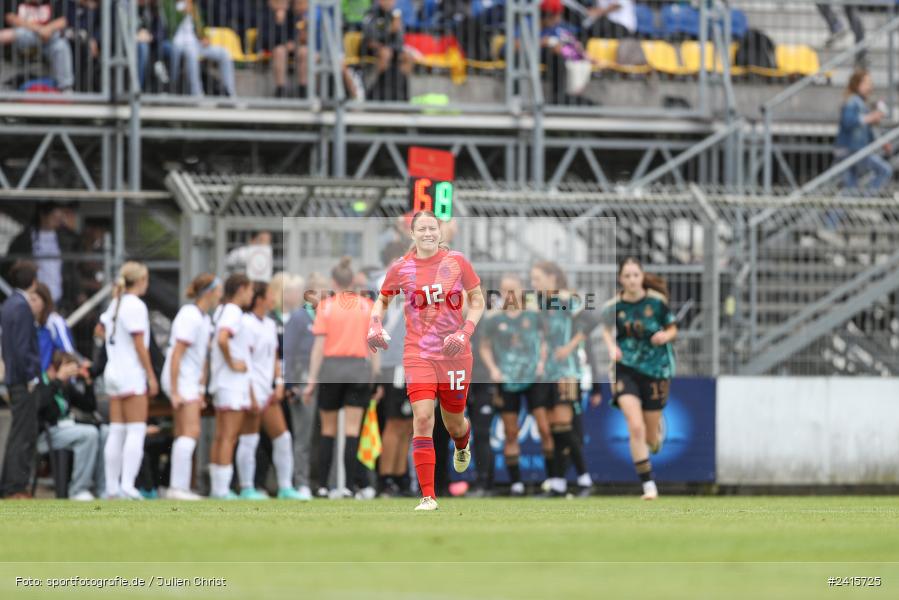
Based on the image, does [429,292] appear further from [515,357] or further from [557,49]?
[557,49]

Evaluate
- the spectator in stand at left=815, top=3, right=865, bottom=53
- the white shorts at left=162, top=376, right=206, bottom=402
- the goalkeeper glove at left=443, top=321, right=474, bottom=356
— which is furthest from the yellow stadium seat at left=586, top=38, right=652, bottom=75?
the goalkeeper glove at left=443, top=321, right=474, bottom=356

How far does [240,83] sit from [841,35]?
8433 millimetres

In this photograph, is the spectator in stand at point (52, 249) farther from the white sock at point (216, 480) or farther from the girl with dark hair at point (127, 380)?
the white sock at point (216, 480)

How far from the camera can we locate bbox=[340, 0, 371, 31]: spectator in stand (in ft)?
80.9

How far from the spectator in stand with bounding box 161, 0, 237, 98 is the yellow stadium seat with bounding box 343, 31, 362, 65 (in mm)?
1561

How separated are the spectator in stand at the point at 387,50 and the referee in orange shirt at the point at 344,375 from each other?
20.9 feet

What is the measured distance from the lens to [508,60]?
24812 millimetres

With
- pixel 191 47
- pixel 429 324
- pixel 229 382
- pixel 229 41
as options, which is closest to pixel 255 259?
pixel 229 382

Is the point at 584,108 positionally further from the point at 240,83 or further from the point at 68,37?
the point at 68,37

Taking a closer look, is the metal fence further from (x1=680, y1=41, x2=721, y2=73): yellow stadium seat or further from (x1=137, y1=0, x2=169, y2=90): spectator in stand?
(x1=680, y1=41, x2=721, y2=73): yellow stadium seat

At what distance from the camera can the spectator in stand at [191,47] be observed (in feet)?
77.1

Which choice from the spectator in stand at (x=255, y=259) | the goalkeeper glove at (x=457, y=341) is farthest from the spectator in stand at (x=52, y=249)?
the goalkeeper glove at (x=457, y=341)

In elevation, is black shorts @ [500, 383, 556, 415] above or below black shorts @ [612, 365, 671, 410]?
below

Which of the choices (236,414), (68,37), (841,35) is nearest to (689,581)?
(236,414)
